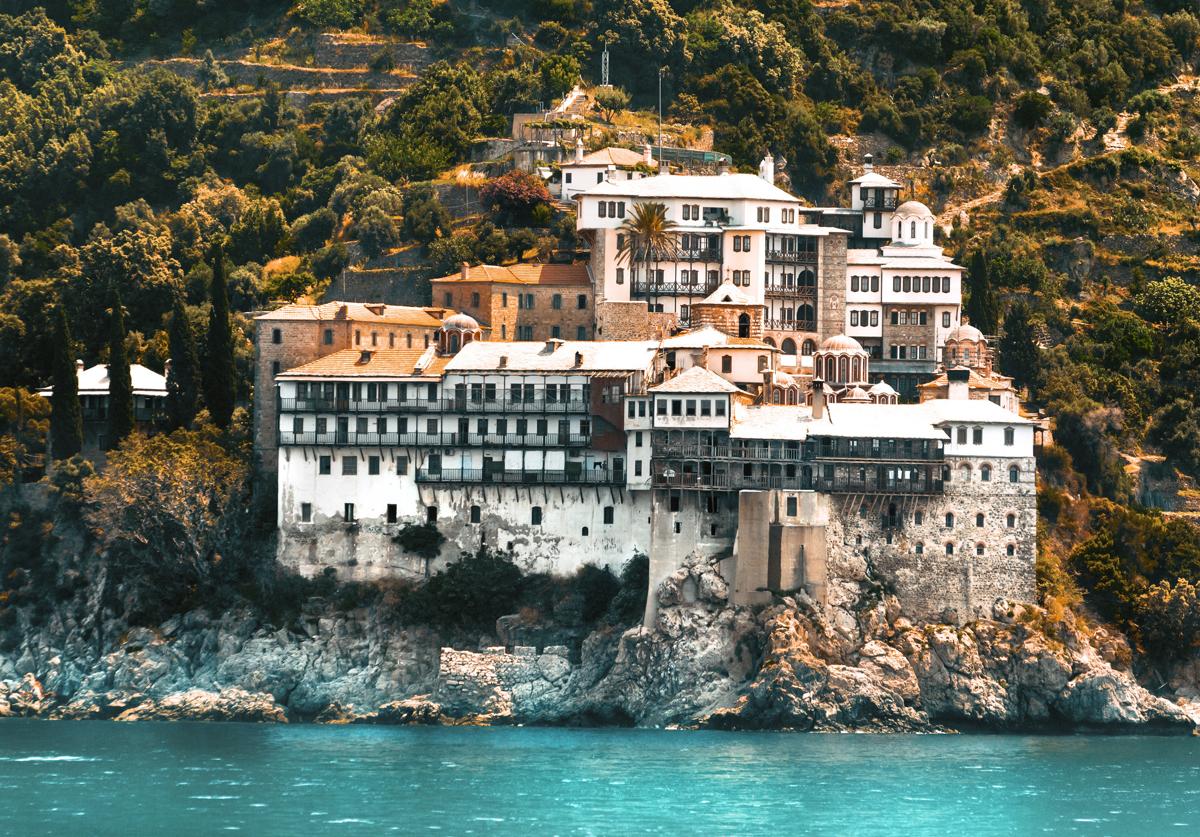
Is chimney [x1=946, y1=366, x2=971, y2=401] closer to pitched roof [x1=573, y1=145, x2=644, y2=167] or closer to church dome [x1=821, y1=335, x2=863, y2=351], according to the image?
church dome [x1=821, y1=335, x2=863, y2=351]

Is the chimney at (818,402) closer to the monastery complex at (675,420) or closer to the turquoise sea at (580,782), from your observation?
the monastery complex at (675,420)

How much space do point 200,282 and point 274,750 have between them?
33931 mm

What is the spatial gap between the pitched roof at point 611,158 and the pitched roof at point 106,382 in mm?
20385

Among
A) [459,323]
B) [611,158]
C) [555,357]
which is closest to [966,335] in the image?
[555,357]

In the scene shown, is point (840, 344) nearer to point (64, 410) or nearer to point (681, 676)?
point (681, 676)

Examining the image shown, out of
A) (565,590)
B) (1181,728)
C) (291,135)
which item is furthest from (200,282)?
(1181,728)

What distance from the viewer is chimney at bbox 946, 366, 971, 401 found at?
10962 cm

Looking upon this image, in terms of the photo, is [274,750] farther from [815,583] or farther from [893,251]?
[893,251]

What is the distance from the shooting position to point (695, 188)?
121 m

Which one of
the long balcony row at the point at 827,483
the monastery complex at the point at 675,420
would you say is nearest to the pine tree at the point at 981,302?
the monastery complex at the point at 675,420

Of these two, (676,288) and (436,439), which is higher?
(676,288)

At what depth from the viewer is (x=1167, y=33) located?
158875 millimetres

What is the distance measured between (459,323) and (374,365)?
448 centimetres

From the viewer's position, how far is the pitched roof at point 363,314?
113m
